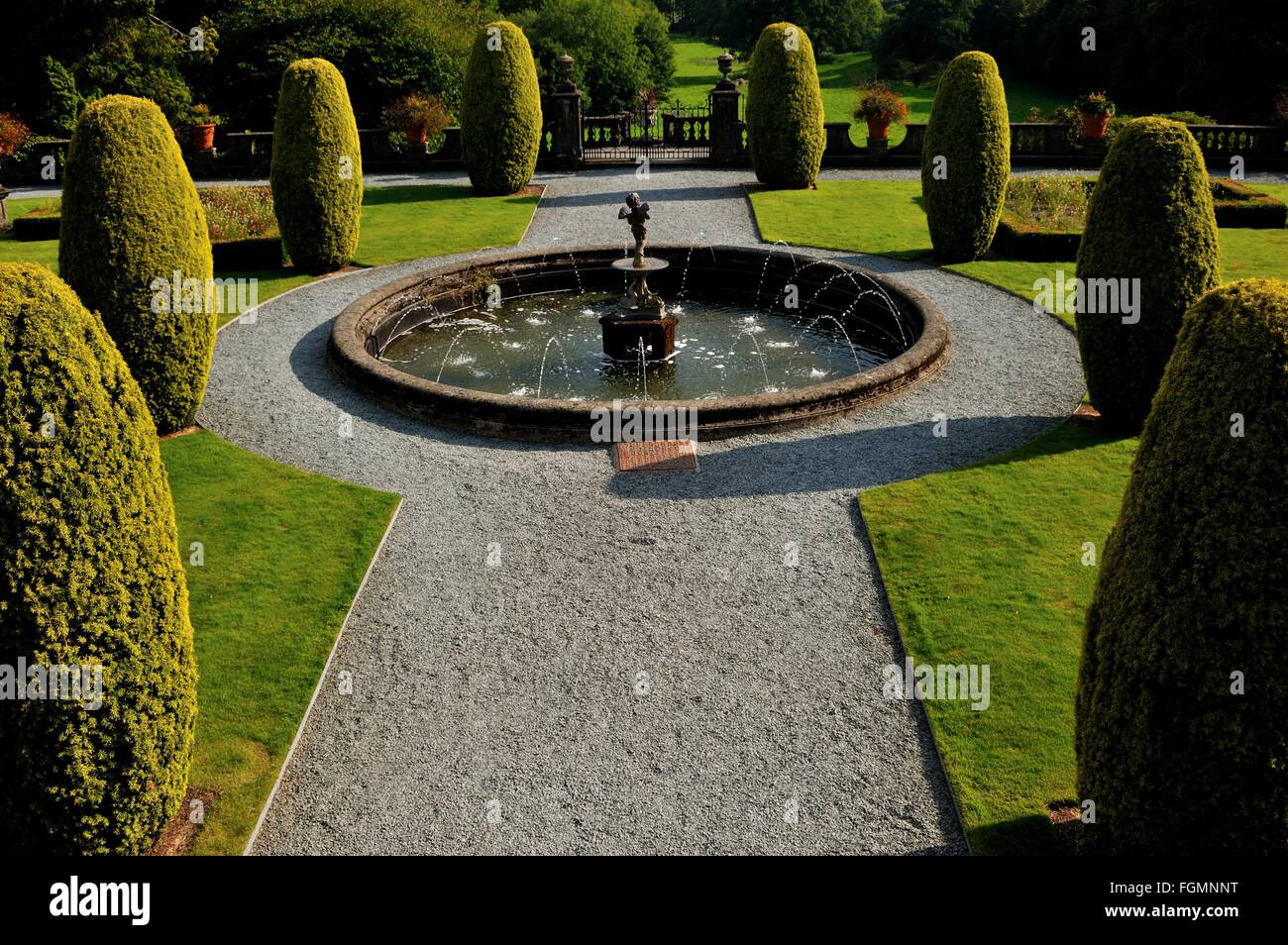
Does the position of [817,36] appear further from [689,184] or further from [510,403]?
[510,403]

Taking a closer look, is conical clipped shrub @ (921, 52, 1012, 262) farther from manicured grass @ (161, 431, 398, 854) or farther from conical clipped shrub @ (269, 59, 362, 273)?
manicured grass @ (161, 431, 398, 854)

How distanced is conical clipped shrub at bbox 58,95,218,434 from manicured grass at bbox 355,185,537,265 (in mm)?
8465

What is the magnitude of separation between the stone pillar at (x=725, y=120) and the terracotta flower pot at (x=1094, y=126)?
9.40 m

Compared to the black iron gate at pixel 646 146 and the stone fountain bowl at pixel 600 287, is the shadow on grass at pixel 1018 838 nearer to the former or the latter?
the stone fountain bowl at pixel 600 287

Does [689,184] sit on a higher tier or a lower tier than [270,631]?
higher

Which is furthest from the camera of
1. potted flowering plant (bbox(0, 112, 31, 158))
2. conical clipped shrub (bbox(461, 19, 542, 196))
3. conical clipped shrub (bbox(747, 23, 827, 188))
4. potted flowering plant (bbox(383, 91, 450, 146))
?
potted flowering plant (bbox(383, 91, 450, 146))

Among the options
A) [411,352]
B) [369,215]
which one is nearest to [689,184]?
[369,215]

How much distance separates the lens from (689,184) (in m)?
29.6

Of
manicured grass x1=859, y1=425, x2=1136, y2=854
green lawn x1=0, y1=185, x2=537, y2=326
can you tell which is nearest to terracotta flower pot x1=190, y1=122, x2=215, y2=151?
green lawn x1=0, y1=185, x2=537, y2=326

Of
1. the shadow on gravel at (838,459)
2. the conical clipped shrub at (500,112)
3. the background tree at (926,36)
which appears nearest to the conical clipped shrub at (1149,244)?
the shadow on gravel at (838,459)

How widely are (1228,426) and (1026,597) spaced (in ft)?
15.0

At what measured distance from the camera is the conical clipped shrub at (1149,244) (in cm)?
1227

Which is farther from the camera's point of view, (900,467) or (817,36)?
(817,36)

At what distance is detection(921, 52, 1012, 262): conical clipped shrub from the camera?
792 inches
